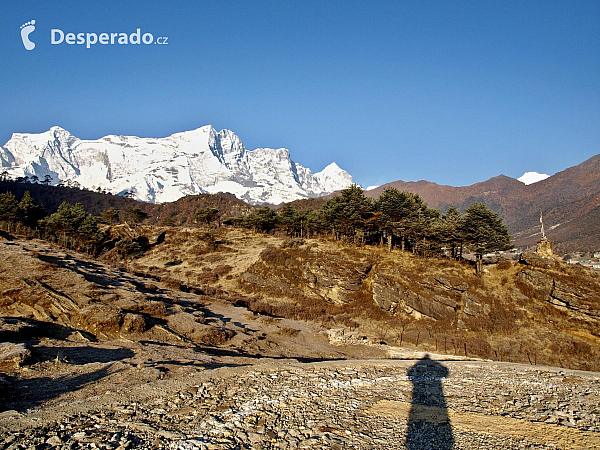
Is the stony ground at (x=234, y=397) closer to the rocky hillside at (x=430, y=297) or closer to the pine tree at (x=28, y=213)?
the rocky hillside at (x=430, y=297)

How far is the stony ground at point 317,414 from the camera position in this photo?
6.99 metres

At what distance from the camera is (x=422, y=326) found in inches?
1291

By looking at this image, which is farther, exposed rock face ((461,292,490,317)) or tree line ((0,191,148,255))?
tree line ((0,191,148,255))

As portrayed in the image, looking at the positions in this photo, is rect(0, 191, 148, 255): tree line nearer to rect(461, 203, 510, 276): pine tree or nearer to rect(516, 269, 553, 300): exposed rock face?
rect(461, 203, 510, 276): pine tree

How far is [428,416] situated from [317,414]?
278cm

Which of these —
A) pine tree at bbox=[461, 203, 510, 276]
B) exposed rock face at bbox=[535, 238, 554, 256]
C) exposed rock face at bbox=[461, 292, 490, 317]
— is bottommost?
exposed rock face at bbox=[461, 292, 490, 317]

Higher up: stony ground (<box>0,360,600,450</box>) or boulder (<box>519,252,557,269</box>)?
boulder (<box>519,252,557,269</box>)

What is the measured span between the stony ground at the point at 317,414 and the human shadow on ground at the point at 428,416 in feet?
0.09

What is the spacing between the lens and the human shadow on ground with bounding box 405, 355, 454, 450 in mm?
7188

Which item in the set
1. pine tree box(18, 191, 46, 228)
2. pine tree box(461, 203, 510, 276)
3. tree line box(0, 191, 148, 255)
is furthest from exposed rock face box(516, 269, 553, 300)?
pine tree box(18, 191, 46, 228)

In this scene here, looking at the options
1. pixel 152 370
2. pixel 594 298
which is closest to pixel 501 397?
pixel 152 370

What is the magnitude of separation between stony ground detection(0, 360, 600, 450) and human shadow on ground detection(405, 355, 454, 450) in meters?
0.03

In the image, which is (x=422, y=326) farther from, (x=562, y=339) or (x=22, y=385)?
(x=22, y=385)

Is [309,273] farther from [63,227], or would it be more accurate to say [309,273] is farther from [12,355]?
[63,227]
